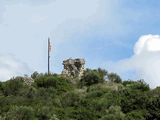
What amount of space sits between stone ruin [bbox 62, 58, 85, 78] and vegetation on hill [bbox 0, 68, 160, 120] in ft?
7.89

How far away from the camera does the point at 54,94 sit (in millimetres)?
48562

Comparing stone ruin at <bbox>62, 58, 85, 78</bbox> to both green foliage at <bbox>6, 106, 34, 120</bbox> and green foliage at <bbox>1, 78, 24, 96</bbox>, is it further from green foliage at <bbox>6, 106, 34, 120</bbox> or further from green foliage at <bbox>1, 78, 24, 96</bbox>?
green foliage at <bbox>6, 106, 34, 120</bbox>

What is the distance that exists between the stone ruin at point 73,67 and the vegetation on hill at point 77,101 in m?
2.41

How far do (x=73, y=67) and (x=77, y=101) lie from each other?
17372 millimetres

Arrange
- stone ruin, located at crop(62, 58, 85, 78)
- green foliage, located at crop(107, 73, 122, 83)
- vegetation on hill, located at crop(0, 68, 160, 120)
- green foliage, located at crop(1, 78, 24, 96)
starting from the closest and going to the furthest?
vegetation on hill, located at crop(0, 68, 160, 120) < green foliage, located at crop(1, 78, 24, 96) < stone ruin, located at crop(62, 58, 85, 78) < green foliage, located at crop(107, 73, 122, 83)

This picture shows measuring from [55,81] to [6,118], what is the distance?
65.2ft

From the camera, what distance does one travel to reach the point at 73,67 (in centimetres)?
5953

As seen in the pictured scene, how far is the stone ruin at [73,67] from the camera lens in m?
59.6

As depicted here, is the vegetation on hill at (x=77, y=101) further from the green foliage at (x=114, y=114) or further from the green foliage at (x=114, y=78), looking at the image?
the green foliage at (x=114, y=78)

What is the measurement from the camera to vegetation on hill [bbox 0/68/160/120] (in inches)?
1393

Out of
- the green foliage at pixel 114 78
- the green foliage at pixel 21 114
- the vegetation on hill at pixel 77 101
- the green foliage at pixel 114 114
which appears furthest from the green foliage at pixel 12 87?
the green foliage at pixel 114 114

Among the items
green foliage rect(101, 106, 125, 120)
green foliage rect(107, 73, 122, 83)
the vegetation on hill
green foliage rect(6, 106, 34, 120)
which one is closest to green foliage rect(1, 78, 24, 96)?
the vegetation on hill

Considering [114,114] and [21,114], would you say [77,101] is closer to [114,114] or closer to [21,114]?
[114,114]

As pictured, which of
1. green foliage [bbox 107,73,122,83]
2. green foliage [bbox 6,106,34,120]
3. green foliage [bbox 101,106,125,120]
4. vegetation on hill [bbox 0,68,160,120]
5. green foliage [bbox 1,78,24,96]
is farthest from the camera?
green foliage [bbox 107,73,122,83]
